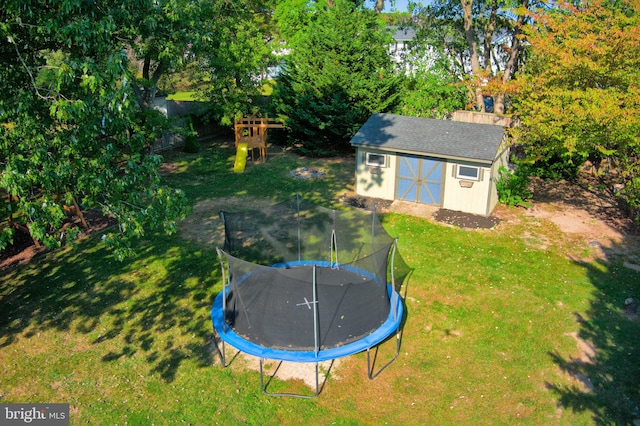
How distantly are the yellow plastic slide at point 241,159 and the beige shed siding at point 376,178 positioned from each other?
6.47m

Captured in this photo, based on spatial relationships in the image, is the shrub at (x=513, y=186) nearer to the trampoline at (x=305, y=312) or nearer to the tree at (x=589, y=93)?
the tree at (x=589, y=93)

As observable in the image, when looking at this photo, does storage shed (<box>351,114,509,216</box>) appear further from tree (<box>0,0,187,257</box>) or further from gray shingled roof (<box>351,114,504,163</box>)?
tree (<box>0,0,187,257</box>)

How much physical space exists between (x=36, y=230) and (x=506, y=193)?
1564cm

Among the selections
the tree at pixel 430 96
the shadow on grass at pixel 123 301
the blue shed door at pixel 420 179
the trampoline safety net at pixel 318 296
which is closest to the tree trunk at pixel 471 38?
the tree at pixel 430 96

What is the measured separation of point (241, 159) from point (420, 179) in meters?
9.32

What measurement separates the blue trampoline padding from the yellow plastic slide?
13.5 metres

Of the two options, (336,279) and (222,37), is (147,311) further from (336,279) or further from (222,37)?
(222,37)

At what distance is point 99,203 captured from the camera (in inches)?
408

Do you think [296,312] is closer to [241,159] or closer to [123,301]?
[123,301]

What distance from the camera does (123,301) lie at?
12664mm

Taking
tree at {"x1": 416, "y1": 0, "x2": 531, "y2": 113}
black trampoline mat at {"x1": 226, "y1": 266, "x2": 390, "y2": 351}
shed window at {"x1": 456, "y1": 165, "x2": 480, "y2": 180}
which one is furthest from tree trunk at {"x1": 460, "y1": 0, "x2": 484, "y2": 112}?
black trampoline mat at {"x1": 226, "y1": 266, "x2": 390, "y2": 351}

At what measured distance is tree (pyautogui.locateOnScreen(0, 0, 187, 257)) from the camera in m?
9.02

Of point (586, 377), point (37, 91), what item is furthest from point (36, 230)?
point (586, 377)

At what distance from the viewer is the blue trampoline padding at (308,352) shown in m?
9.67
